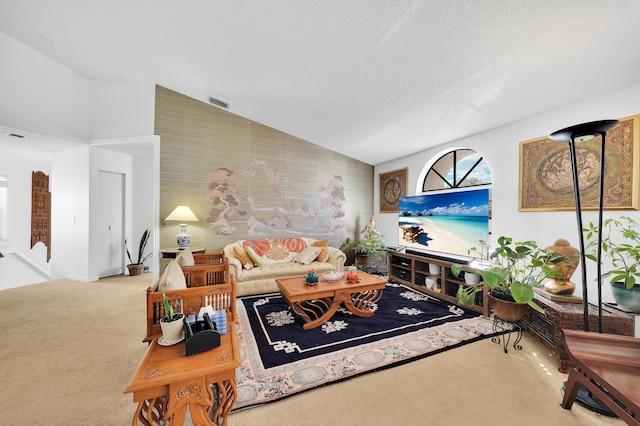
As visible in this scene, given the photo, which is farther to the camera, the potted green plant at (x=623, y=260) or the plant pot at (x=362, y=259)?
the plant pot at (x=362, y=259)

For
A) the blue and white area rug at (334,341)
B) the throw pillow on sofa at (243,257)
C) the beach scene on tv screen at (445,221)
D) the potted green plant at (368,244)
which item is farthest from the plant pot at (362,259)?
the throw pillow on sofa at (243,257)

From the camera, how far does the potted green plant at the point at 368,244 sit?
4603 mm

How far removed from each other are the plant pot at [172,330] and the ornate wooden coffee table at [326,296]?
48.0 inches

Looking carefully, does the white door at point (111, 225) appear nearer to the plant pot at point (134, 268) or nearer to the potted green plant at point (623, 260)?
the plant pot at point (134, 268)

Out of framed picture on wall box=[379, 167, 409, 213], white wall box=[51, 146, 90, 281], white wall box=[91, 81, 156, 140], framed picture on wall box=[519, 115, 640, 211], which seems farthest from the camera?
framed picture on wall box=[379, 167, 409, 213]

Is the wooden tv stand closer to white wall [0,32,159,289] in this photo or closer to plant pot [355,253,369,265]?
plant pot [355,253,369,265]

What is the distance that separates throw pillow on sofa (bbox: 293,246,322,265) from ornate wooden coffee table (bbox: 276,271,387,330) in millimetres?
975

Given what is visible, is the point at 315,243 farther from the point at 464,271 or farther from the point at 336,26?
the point at 336,26

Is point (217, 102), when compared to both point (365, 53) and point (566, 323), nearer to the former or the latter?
point (365, 53)

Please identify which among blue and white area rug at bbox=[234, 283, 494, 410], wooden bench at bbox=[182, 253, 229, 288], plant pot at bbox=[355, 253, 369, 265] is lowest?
blue and white area rug at bbox=[234, 283, 494, 410]

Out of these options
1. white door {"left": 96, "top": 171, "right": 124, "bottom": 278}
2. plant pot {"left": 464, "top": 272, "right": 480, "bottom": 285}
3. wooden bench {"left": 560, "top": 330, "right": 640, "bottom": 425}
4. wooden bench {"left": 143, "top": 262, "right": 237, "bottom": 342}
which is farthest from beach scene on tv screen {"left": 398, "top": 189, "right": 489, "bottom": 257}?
white door {"left": 96, "top": 171, "right": 124, "bottom": 278}

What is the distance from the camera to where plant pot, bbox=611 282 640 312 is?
171 cm

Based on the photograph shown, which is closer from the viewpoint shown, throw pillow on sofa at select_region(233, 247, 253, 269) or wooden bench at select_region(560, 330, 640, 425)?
wooden bench at select_region(560, 330, 640, 425)

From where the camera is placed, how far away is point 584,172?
2.26 meters
